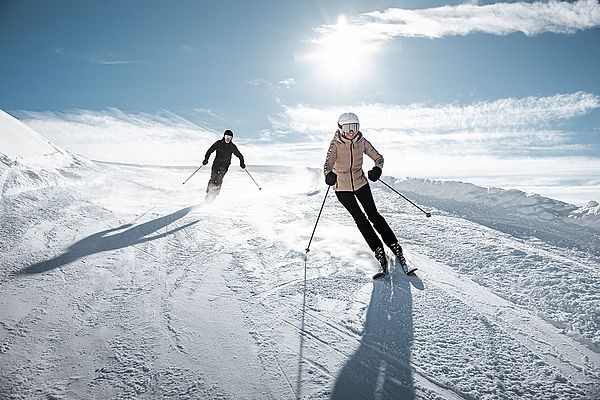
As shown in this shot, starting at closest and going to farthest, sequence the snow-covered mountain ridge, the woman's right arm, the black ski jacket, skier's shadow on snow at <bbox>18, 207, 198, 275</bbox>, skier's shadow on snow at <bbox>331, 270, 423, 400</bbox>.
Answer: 1. skier's shadow on snow at <bbox>331, 270, 423, 400</bbox>
2. skier's shadow on snow at <bbox>18, 207, 198, 275</bbox>
3. the woman's right arm
4. the snow-covered mountain ridge
5. the black ski jacket

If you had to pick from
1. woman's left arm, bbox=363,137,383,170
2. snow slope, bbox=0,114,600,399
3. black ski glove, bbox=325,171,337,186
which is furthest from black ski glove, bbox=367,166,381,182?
snow slope, bbox=0,114,600,399

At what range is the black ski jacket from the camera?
12296 mm

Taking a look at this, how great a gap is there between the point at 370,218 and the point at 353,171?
2.45 ft

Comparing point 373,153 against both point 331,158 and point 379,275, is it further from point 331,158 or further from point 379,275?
point 379,275

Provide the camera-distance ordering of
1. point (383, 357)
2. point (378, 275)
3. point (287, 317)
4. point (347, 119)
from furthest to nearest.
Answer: point (347, 119) → point (378, 275) → point (287, 317) → point (383, 357)

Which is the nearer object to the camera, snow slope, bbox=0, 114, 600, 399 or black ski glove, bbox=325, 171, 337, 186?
snow slope, bbox=0, 114, 600, 399

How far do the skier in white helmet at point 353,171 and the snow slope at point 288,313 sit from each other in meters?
0.66

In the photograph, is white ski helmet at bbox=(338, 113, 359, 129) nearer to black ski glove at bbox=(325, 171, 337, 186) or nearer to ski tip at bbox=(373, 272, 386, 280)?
black ski glove at bbox=(325, 171, 337, 186)

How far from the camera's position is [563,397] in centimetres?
241

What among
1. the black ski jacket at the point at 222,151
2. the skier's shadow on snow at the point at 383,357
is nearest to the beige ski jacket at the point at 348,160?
the skier's shadow on snow at the point at 383,357

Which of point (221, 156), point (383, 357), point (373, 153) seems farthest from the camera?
point (221, 156)

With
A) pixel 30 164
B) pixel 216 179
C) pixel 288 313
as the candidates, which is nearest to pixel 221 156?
pixel 216 179

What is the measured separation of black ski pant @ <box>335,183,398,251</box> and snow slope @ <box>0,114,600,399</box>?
0.42 metres

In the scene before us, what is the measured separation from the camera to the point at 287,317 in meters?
3.45
